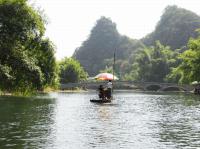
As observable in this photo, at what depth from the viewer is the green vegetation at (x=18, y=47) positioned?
43.3 m

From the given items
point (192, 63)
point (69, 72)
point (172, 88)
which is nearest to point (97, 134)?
point (192, 63)

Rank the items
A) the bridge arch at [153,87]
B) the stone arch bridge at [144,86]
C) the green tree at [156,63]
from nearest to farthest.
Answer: the stone arch bridge at [144,86] < the bridge arch at [153,87] < the green tree at [156,63]

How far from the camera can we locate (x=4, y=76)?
41.6m

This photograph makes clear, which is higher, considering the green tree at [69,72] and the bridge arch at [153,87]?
the green tree at [69,72]

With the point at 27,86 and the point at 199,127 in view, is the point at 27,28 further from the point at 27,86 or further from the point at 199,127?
the point at 199,127

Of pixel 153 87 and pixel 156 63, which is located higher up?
pixel 156 63

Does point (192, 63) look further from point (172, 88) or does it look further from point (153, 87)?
point (153, 87)

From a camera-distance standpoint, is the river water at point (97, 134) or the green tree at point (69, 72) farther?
the green tree at point (69, 72)

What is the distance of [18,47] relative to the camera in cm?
4478

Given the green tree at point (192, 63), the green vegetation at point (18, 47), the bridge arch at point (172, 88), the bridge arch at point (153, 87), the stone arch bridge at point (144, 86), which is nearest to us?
the green vegetation at point (18, 47)

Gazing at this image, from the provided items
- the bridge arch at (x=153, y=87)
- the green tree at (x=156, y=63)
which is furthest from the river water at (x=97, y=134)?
the green tree at (x=156, y=63)

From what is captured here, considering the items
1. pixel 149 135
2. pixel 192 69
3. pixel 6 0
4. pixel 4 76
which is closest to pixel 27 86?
pixel 4 76

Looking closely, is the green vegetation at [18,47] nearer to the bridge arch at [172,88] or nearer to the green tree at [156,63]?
the bridge arch at [172,88]

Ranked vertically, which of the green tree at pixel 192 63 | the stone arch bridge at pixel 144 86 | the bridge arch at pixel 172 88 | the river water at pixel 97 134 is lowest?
the river water at pixel 97 134
